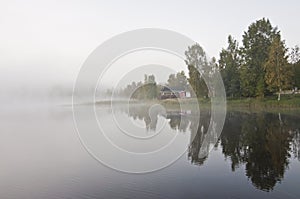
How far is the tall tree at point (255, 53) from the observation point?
202 ft

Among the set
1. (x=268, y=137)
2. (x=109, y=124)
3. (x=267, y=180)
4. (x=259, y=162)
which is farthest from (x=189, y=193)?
(x=109, y=124)

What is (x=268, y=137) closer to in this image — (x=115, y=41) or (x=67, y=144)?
(x=67, y=144)

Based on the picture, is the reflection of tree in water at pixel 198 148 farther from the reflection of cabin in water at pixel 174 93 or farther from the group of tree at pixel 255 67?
the reflection of cabin in water at pixel 174 93

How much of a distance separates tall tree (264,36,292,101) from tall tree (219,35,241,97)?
→ 1007 cm

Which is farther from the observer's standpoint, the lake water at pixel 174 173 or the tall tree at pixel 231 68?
the tall tree at pixel 231 68

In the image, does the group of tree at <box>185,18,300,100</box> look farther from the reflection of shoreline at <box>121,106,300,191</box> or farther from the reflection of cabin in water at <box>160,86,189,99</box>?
the reflection of shoreline at <box>121,106,300,191</box>

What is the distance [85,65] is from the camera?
1173 centimetres

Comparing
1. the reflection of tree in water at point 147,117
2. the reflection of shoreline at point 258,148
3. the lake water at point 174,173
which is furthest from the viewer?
the reflection of tree in water at point 147,117

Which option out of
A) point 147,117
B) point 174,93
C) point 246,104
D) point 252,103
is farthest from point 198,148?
point 246,104

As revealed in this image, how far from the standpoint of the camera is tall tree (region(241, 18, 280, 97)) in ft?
202

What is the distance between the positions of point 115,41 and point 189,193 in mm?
7667

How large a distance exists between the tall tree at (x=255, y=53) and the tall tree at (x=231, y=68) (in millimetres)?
2953

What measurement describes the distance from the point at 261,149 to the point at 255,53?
153ft

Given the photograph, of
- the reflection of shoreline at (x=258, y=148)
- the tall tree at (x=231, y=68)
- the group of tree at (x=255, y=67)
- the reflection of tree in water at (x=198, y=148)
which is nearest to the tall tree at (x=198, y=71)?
the group of tree at (x=255, y=67)
